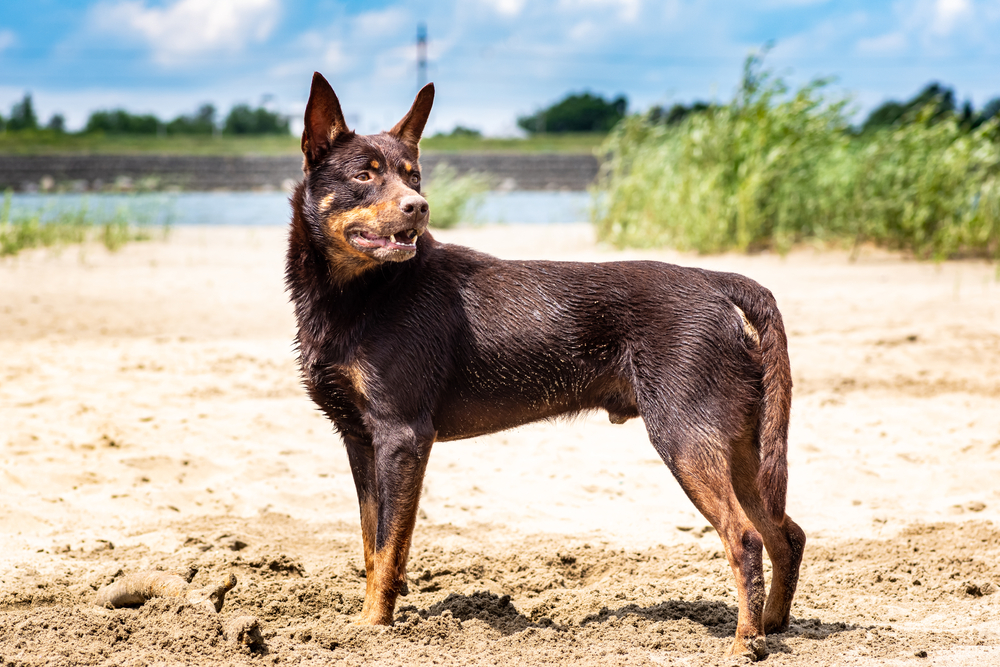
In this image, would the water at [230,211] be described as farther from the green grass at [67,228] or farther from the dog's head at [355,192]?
the dog's head at [355,192]

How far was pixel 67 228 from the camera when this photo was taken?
53.9 ft

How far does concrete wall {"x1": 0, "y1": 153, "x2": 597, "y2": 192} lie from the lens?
51375 mm

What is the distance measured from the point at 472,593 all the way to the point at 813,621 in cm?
151

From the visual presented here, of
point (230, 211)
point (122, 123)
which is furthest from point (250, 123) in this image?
point (230, 211)

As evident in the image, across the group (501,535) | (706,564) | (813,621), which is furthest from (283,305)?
(813,621)

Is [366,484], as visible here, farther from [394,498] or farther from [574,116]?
[574,116]

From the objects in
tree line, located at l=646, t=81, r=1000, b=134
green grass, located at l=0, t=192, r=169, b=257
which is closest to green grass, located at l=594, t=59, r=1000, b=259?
tree line, located at l=646, t=81, r=1000, b=134

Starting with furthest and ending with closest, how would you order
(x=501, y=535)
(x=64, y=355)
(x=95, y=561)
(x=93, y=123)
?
(x=93, y=123) → (x=64, y=355) → (x=501, y=535) → (x=95, y=561)

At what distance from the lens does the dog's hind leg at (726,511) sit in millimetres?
3432

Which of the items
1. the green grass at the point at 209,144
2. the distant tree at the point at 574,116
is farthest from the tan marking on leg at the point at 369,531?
the distant tree at the point at 574,116

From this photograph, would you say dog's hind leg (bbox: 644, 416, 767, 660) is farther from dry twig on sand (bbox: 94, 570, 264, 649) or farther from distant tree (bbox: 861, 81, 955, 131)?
distant tree (bbox: 861, 81, 955, 131)

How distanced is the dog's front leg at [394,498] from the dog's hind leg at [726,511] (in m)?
0.95

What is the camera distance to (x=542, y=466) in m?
6.17

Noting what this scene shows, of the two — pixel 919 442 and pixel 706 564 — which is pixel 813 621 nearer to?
pixel 706 564
